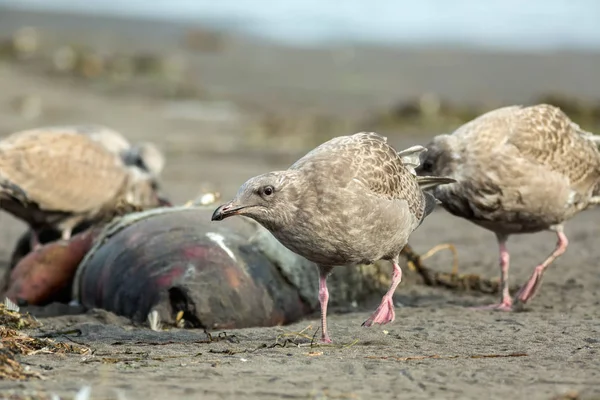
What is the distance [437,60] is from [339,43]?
9.46ft

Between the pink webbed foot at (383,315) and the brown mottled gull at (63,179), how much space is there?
351 cm

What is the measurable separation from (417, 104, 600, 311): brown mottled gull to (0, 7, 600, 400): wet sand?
60 cm

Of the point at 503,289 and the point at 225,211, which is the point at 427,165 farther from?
the point at 225,211

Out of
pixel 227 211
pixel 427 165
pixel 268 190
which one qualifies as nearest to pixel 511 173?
pixel 427 165

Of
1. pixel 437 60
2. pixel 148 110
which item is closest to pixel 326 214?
pixel 148 110

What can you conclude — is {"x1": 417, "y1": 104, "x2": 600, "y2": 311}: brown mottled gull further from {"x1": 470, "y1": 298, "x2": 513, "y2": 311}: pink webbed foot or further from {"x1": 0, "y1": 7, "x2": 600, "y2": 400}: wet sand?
{"x1": 0, "y1": 7, "x2": 600, "y2": 400}: wet sand

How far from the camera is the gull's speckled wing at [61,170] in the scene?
9953 mm

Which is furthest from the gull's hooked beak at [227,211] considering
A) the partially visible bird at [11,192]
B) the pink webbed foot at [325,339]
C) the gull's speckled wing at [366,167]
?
the partially visible bird at [11,192]

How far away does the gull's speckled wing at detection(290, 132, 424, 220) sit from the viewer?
6105 mm

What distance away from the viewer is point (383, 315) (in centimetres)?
668

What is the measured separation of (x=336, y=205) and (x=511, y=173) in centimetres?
226

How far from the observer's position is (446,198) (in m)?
7.90

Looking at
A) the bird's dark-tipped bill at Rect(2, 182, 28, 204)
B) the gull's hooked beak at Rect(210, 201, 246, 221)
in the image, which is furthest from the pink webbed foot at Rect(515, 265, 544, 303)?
the bird's dark-tipped bill at Rect(2, 182, 28, 204)

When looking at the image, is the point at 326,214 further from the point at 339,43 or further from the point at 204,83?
the point at 339,43
